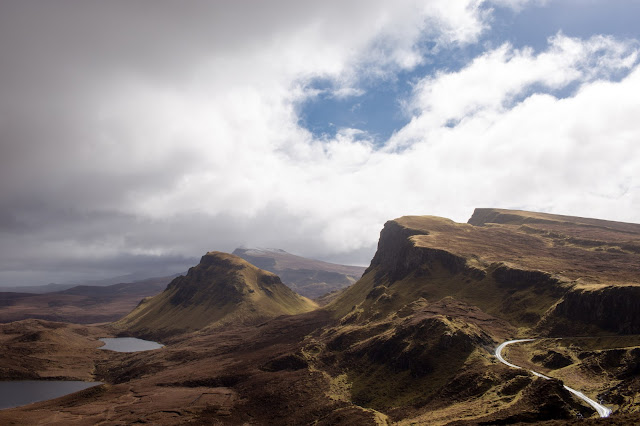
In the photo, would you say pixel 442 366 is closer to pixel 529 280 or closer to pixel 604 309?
pixel 604 309

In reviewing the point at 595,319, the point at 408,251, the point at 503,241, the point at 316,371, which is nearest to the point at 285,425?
the point at 316,371

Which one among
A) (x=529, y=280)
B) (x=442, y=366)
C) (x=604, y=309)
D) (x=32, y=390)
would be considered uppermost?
(x=529, y=280)

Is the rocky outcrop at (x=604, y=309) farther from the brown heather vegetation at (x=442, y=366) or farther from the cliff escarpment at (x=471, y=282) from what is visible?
the cliff escarpment at (x=471, y=282)

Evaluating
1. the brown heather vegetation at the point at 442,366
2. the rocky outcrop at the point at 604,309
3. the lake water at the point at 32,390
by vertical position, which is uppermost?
the rocky outcrop at the point at 604,309

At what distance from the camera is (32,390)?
136m

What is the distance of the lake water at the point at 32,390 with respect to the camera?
120 metres

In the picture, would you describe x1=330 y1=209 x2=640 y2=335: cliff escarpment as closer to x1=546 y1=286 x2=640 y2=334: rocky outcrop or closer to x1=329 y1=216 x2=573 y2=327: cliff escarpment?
x1=329 y1=216 x2=573 y2=327: cliff escarpment

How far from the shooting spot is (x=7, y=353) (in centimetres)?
17312

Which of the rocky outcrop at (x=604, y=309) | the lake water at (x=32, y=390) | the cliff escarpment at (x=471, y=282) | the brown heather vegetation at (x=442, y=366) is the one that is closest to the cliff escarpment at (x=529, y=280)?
the cliff escarpment at (x=471, y=282)

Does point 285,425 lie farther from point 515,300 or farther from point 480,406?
point 515,300

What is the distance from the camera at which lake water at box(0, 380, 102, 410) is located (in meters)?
120

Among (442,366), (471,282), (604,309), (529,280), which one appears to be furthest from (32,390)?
(604,309)

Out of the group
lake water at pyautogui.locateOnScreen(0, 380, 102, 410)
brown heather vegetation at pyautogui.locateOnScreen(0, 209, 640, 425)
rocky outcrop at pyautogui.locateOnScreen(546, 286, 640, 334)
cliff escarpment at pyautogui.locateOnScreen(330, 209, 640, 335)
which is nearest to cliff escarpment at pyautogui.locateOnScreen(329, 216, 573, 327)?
cliff escarpment at pyautogui.locateOnScreen(330, 209, 640, 335)

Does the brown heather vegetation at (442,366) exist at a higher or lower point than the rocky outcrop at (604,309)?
lower
